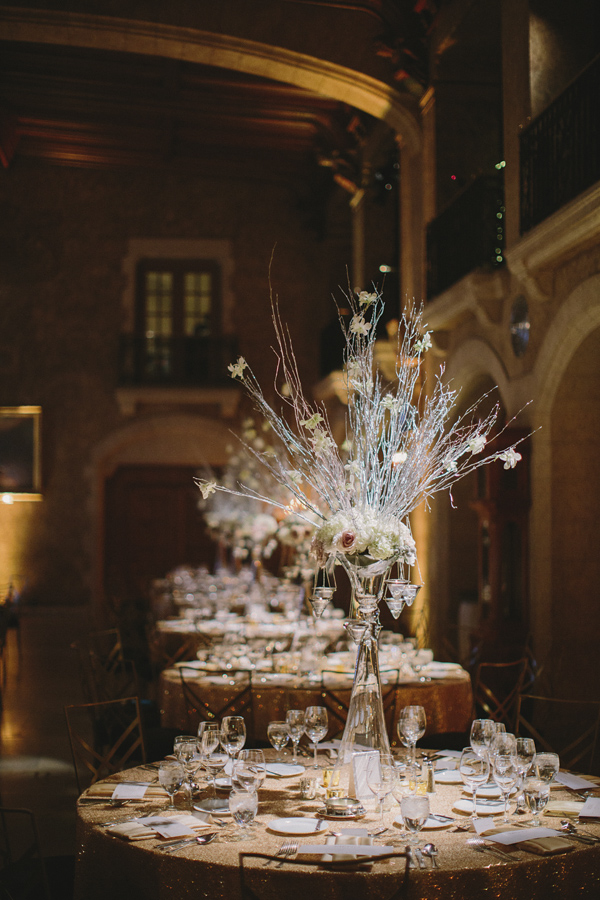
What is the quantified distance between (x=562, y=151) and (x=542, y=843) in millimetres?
4929

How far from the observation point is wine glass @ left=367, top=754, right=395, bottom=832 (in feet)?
8.36

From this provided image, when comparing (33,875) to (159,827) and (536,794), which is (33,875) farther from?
(536,794)

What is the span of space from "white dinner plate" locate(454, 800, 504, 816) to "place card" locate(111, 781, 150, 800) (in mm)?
940

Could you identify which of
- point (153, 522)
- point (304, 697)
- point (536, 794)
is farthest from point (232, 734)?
point (153, 522)

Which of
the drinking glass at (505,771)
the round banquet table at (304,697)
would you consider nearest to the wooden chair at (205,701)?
the round banquet table at (304,697)

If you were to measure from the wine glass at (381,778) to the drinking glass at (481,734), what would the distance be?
32cm

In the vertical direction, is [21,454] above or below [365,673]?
above

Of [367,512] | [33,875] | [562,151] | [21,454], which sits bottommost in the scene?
[33,875]

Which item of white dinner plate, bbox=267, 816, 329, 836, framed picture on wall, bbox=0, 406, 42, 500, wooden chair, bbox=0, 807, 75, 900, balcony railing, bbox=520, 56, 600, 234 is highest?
balcony railing, bbox=520, 56, 600, 234

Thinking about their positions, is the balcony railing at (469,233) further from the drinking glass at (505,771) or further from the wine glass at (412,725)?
the drinking glass at (505,771)

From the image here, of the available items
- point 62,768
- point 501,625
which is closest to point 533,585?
point 501,625

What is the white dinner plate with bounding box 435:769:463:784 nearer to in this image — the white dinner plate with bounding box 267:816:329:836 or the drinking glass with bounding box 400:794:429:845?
the white dinner plate with bounding box 267:816:329:836

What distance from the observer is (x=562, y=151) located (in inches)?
241

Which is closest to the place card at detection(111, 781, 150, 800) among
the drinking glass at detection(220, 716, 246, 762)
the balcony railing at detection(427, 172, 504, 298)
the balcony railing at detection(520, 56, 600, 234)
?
the drinking glass at detection(220, 716, 246, 762)
